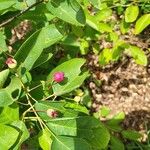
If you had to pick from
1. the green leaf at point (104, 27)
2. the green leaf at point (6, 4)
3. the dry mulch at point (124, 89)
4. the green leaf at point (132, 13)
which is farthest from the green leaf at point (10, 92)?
the dry mulch at point (124, 89)

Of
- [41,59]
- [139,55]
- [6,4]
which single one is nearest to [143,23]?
[139,55]

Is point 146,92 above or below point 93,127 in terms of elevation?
below

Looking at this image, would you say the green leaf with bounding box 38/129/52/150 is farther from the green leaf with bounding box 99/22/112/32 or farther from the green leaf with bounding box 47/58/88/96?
the green leaf with bounding box 99/22/112/32

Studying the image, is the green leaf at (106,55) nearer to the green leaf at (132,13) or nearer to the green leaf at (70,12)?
the green leaf at (132,13)

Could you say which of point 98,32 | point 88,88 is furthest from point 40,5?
point 88,88

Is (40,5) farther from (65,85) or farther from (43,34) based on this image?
(65,85)
